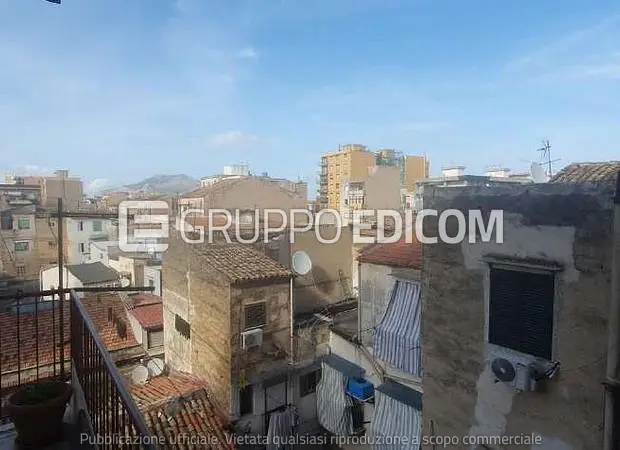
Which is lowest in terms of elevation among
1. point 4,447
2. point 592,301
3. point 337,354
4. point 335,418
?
point 335,418

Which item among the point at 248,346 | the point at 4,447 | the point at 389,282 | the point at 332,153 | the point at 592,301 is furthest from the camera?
the point at 332,153

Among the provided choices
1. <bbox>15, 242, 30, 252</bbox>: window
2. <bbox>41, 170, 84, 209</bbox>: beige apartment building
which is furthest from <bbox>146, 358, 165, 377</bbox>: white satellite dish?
<bbox>41, 170, 84, 209</bbox>: beige apartment building

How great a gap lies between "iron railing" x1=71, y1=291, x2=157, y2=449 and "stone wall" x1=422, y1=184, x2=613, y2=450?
18.8 ft

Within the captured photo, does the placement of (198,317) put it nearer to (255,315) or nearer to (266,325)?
(255,315)

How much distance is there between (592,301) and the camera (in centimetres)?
546

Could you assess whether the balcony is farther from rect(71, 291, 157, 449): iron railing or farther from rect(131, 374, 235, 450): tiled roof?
rect(131, 374, 235, 450): tiled roof

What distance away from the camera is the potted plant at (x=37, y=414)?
3.64 metres

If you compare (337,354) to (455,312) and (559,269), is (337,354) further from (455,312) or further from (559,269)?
(559,269)

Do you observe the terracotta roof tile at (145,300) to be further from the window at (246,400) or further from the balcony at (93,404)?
the balcony at (93,404)

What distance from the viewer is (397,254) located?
1161 centimetres

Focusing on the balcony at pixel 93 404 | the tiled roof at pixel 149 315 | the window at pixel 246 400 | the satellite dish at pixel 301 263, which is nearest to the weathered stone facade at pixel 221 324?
the window at pixel 246 400

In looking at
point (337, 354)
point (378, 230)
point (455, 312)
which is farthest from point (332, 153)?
point (455, 312)

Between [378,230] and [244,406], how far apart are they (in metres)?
9.61

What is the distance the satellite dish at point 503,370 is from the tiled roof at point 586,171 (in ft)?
24.8
